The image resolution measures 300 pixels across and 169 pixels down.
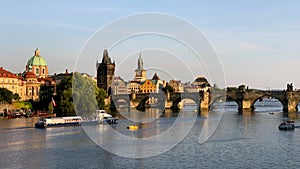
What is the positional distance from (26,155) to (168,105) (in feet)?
232

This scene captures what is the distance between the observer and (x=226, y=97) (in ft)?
310

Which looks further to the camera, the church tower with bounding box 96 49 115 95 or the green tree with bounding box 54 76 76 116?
the church tower with bounding box 96 49 115 95

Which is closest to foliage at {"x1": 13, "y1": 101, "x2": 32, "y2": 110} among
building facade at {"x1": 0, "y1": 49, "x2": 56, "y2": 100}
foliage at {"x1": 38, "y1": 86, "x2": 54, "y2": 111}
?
foliage at {"x1": 38, "y1": 86, "x2": 54, "y2": 111}

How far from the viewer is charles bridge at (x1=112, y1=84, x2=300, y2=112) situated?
84.2 metres

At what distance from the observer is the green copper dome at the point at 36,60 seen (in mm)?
115500

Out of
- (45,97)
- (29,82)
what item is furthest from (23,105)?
(29,82)

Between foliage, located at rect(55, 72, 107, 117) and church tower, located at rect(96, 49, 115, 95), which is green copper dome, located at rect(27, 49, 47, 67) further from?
foliage, located at rect(55, 72, 107, 117)

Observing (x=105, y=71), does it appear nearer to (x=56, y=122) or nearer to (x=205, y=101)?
(x=205, y=101)

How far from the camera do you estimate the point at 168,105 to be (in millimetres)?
101125

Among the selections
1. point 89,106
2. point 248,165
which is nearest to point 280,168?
point 248,165

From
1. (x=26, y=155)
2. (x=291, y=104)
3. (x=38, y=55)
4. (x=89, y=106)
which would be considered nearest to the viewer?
(x=26, y=155)

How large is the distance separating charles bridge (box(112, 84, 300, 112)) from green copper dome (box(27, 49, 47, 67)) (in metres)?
27.0

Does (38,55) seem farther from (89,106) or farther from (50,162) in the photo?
→ (50,162)

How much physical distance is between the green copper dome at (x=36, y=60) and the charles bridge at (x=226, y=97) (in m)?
27.0
